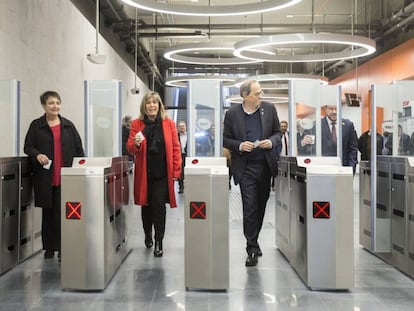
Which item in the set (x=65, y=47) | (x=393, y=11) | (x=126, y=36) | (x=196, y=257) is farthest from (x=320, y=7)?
(x=196, y=257)

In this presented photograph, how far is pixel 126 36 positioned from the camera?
11.7 m

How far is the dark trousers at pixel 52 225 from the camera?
165 inches

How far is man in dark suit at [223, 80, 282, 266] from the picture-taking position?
3.92m

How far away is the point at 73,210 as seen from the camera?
3.28 m

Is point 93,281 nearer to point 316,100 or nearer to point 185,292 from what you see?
point 185,292

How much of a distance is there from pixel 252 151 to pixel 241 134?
0.54 feet

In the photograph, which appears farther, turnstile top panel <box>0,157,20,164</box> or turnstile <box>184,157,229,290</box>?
turnstile top panel <box>0,157,20,164</box>

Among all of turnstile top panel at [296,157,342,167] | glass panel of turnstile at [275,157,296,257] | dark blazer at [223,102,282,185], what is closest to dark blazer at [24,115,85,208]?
dark blazer at [223,102,282,185]

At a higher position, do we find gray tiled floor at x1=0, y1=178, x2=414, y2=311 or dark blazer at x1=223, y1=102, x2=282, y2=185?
dark blazer at x1=223, y1=102, x2=282, y2=185

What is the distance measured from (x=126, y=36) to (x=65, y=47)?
510 centimetres

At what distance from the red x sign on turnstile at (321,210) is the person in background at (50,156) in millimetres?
2123

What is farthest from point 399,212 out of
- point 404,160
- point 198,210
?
point 198,210

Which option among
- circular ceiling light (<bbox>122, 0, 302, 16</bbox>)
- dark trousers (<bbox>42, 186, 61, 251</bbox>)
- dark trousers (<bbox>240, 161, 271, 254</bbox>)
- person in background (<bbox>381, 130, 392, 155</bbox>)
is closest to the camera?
dark trousers (<bbox>240, 161, 271, 254</bbox>)

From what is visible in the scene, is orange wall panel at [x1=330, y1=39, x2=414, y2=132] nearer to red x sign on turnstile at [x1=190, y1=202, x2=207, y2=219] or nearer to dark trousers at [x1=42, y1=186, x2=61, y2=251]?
dark trousers at [x1=42, y1=186, x2=61, y2=251]
